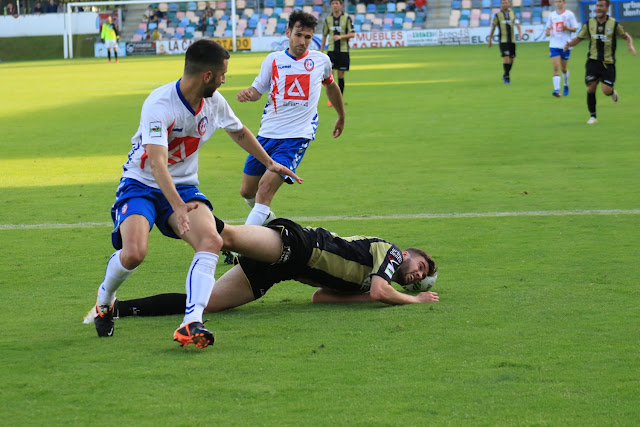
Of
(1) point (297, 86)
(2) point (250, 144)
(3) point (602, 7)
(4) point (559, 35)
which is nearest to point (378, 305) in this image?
(2) point (250, 144)

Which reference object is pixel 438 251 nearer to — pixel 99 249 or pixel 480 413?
pixel 99 249

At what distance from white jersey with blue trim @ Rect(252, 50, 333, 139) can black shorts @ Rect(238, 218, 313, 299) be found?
2864 millimetres

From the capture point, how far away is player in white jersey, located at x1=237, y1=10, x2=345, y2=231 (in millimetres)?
8406

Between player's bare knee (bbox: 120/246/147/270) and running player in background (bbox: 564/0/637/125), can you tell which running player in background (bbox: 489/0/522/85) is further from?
player's bare knee (bbox: 120/246/147/270)

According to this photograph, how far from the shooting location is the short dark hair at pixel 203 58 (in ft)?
17.1

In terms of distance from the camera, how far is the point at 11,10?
2373 inches

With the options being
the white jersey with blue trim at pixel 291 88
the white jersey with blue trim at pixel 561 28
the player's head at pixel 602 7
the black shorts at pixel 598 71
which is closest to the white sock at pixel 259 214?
the white jersey with blue trim at pixel 291 88

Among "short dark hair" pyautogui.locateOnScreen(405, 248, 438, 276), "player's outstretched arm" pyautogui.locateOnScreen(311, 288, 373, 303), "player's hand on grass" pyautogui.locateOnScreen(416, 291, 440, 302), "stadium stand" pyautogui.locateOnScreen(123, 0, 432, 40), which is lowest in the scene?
"player's outstretched arm" pyautogui.locateOnScreen(311, 288, 373, 303)

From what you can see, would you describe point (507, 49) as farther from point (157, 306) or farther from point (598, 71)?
point (157, 306)

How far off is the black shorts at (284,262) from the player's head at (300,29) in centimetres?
297

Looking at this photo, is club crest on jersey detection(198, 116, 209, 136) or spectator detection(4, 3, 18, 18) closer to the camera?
club crest on jersey detection(198, 116, 209, 136)

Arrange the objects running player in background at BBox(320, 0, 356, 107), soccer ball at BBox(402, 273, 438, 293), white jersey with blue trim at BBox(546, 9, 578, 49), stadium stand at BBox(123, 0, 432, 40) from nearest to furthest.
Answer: soccer ball at BBox(402, 273, 438, 293), white jersey with blue trim at BBox(546, 9, 578, 49), running player in background at BBox(320, 0, 356, 107), stadium stand at BBox(123, 0, 432, 40)

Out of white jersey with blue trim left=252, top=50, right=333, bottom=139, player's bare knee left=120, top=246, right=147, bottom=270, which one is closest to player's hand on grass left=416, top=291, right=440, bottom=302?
player's bare knee left=120, top=246, right=147, bottom=270

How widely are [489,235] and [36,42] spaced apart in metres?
54.7
